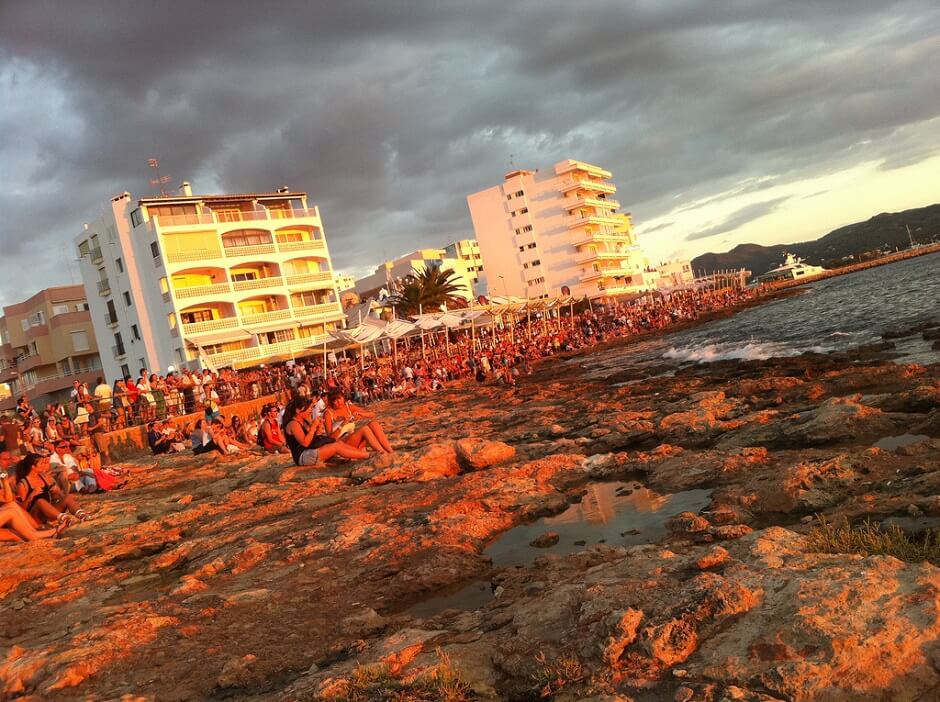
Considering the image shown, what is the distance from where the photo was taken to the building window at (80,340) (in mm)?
54656

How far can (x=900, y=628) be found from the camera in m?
2.72

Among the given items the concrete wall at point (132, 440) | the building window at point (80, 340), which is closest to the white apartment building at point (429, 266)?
the building window at point (80, 340)

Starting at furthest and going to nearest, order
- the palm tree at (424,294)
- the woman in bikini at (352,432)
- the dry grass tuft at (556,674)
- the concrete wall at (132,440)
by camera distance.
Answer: the palm tree at (424,294), the concrete wall at (132,440), the woman in bikini at (352,432), the dry grass tuft at (556,674)

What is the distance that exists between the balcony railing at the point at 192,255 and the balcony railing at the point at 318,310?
20.3ft

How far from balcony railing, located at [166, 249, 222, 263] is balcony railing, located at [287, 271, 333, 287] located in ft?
16.3

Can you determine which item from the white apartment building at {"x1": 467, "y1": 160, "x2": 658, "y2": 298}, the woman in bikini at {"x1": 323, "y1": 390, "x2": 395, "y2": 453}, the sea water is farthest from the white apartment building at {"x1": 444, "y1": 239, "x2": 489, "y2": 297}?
the woman in bikini at {"x1": 323, "y1": 390, "x2": 395, "y2": 453}

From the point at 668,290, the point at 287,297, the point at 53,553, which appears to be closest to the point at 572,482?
the point at 53,553

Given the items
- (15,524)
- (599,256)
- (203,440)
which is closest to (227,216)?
(203,440)

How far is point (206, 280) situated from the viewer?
144ft

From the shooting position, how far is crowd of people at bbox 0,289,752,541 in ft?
31.1

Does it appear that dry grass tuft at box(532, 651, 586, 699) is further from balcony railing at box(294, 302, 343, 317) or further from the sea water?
balcony railing at box(294, 302, 343, 317)

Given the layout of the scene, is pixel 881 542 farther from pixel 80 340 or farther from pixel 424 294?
pixel 80 340

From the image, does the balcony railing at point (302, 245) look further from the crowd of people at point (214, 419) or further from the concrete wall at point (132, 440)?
the concrete wall at point (132, 440)

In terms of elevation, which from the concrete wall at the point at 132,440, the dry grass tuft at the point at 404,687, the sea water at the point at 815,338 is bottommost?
the sea water at the point at 815,338
